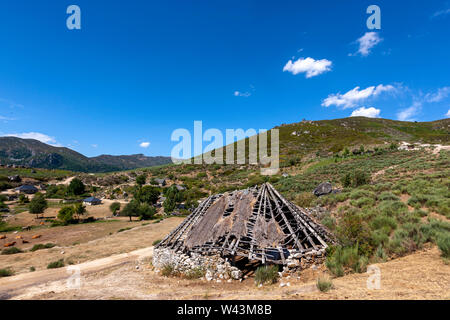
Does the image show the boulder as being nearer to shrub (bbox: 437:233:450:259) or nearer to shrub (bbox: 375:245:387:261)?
shrub (bbox: 375:245:387:261)

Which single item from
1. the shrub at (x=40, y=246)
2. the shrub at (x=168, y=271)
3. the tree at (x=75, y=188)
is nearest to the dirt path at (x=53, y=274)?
the shrub at (x=168, y=271)

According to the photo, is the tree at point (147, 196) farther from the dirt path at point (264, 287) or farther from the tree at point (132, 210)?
the dirt path at point (264, 287)

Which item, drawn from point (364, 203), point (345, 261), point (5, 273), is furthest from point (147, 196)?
point (345, 261)

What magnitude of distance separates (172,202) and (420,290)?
1433 inches

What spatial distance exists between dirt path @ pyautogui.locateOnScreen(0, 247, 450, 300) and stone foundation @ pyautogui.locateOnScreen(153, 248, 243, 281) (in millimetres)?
352

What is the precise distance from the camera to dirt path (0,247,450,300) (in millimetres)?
4848

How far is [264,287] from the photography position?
7031mm

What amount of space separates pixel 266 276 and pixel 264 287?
0.48 m

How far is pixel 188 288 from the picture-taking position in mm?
8062

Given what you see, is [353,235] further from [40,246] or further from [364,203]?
[40,246]

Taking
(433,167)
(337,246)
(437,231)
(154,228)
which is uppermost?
(433,167)
